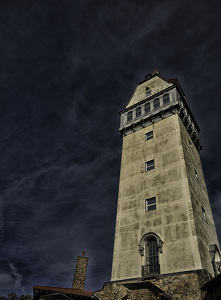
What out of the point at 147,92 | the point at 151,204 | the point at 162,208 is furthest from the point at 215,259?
the point at 147,92

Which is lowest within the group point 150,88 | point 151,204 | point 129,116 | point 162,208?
point 162,208

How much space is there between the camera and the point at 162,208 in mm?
22938

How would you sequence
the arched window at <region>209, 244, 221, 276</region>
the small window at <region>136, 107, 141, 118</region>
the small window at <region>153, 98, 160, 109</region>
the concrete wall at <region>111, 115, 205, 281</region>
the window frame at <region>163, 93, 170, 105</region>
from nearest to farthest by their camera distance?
the concrete wall at <region>111, 115, 205, 281</region> < the arched window at <region>209, 244, 221, 276</region> < the window frame at <region>163, 93, 170, 105</region> < the small window at <region>153, 98, 160, 109</region> < the small window at <region>136, 107, 141, 118</region>

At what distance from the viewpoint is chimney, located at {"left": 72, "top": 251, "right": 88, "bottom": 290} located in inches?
1104

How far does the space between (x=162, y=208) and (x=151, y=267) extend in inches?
207

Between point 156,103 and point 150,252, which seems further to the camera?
point 156,103

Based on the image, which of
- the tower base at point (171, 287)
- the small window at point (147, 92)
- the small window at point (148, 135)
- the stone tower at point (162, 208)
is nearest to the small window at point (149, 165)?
the stone tower at point (162, 208)

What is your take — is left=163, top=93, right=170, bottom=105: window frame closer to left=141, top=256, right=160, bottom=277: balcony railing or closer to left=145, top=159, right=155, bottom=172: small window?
left=145, top=159, right=155, bottom=172: small window

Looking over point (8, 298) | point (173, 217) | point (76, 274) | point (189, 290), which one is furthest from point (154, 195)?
point (8, 298)

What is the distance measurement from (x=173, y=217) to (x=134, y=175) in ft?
24.7

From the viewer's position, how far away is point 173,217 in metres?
21.7

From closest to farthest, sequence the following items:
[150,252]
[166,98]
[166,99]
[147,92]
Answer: [150,252] → [166,99] → [166,98] → [147,92]

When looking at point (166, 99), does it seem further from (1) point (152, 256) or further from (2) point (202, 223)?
(1) point (152, 256)

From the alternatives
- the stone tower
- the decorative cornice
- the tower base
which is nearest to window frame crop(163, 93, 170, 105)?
the stone tower
